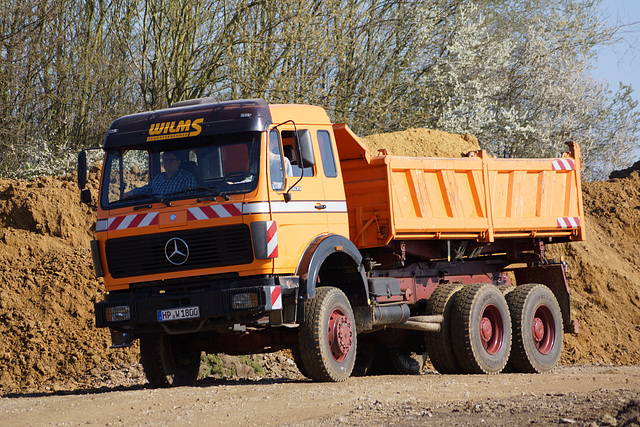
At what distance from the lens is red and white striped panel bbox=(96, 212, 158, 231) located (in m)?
8.88

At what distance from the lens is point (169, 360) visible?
10.1 m

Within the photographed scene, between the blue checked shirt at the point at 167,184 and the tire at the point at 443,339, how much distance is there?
4183mm

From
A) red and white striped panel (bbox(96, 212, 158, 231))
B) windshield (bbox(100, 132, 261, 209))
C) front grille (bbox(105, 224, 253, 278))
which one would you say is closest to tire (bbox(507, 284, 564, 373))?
front grille (bbox(105, 224, 253, 278))

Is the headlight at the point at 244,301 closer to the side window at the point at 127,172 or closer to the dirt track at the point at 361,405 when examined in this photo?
the dirt track at the point at 361,405

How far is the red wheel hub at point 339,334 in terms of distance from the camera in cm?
935

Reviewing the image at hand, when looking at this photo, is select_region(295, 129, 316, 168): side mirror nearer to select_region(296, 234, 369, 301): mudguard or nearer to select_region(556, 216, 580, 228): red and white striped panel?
select_region(296, 234, 369, 301): mudguard

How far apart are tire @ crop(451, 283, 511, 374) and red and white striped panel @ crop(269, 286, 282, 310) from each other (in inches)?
137

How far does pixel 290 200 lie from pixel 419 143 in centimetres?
1073

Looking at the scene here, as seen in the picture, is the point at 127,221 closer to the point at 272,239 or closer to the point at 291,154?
the point at 272,239

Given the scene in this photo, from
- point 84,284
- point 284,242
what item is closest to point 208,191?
point 284,242

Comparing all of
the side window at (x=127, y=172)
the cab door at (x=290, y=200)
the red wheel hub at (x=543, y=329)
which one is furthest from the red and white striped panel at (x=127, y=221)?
the red wheel hub at (x=543, y=329)

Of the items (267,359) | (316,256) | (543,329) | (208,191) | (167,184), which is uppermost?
(167,184)

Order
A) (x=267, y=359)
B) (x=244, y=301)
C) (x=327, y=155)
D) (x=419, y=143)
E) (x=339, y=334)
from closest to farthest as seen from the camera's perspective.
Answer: (x=244, y=301), (x=339, y=334), (x=327, y=155), (x=267, y=359), (x=419, y=143)

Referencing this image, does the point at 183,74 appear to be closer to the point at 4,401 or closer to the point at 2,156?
the point at 2,156
